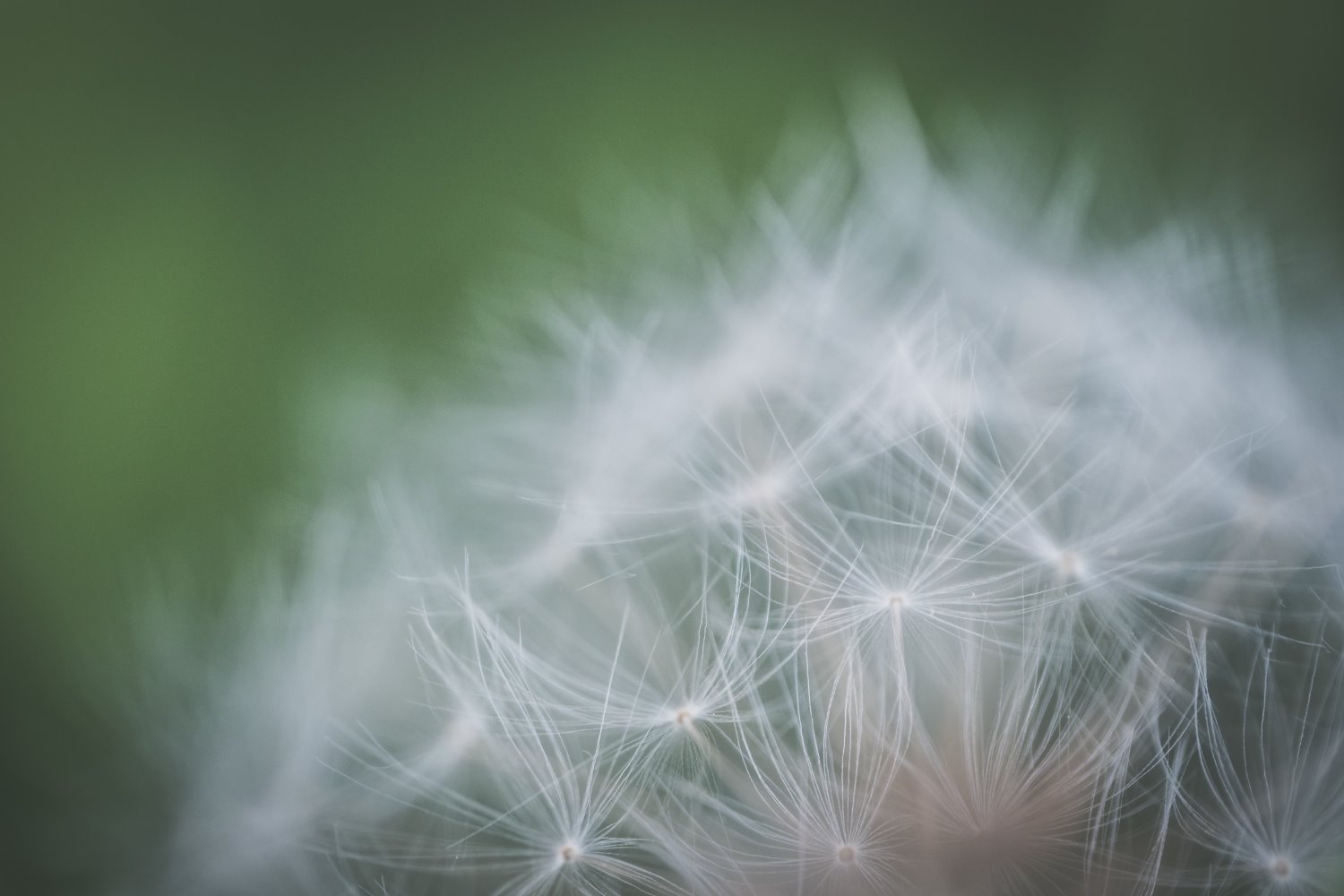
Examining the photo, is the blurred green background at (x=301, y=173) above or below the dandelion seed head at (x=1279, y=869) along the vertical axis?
above

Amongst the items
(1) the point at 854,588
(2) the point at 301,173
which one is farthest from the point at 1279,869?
(2) the point at 301,173

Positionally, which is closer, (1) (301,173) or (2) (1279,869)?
(2) (1279,869)

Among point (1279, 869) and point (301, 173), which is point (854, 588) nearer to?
point (1279, 869)

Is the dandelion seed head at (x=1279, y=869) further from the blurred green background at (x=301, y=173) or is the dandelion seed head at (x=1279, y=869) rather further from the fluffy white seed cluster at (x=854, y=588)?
the blurred green background at (x=301, y=173)

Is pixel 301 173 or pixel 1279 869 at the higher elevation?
pixel 301 173

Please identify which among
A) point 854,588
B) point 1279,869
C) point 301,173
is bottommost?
point 1279,869

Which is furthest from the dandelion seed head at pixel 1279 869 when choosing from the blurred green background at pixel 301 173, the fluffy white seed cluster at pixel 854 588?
the blurred green background at pixel 301 173

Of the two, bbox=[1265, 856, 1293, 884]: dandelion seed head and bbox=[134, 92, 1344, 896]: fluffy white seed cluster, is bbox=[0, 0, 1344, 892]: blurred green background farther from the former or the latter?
bbox=[1265, 856, 1293, 884]: dandelion seed head
